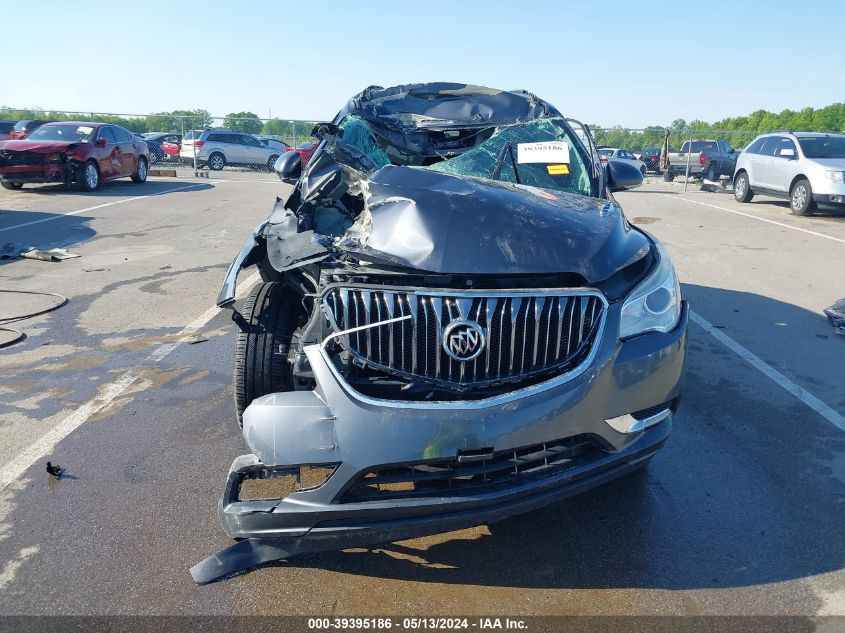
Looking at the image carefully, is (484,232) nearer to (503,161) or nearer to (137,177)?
(503,161)

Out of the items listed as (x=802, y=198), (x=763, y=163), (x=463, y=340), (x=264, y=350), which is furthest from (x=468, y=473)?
(x=763, y=163)

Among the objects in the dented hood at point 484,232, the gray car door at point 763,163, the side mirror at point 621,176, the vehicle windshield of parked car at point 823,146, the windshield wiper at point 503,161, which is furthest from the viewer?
the gray car door at point 763,163

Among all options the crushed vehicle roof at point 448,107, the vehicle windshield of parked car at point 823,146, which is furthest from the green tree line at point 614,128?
the crushed vehicle roof at point 448,107

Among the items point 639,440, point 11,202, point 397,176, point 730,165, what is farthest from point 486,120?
point 730,165

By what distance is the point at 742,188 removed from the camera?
56.5ft

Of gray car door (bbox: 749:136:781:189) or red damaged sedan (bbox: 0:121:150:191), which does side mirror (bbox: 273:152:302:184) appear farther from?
gray car door (bbox: 749:136:781:189)

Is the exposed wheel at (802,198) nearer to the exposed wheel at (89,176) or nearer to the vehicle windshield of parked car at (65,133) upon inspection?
the exposed wheel at (89,176)

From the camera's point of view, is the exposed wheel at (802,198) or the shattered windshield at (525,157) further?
the exposed wheel at (802,198)

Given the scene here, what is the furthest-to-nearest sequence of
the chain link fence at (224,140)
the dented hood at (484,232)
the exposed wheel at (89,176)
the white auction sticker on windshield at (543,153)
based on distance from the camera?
the chain link fence at (224,140) < the exposed wheel at (89,176) < the white auction sticker on windshield at (543,153) < the dented hood at (484,232)

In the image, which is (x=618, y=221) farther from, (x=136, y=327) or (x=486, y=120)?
(x=136, y=327)

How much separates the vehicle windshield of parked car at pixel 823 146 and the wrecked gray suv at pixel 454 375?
13.9 meters

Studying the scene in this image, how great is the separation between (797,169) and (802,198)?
2.60 feet

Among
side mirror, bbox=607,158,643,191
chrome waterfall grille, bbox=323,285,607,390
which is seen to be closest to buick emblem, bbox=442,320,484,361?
chrome waterfall grille, bbox=323,285,607,390

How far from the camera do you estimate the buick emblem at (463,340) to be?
2.42m
